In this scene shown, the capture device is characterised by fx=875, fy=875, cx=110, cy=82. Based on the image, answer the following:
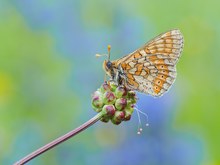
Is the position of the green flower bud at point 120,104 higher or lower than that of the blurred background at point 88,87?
higher

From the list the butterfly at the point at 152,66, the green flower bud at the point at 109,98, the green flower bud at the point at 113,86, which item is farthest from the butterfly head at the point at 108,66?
the green flower bud at the point at 109,98

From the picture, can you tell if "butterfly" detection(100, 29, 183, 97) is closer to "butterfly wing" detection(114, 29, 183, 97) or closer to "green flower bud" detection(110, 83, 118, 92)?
"butterfly wing" detection(114, 29, 183, 97)

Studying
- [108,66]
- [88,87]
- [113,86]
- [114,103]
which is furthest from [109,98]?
[88,87]

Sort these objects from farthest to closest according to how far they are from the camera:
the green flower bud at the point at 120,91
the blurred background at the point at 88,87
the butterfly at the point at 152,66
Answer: the blurred background at the point at 88,87, the butterfly at the point at 152,66, the green flower bud at the point at 120,91

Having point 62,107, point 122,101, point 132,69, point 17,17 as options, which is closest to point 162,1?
point 17,17

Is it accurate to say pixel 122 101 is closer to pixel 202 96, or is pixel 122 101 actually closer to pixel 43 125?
pixel 43 125

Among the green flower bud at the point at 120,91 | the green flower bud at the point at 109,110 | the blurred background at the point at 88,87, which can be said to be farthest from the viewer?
the blurred background at the point at 88,87

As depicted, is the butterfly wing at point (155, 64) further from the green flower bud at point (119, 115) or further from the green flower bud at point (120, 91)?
the green flower bud at point (119, 115)
